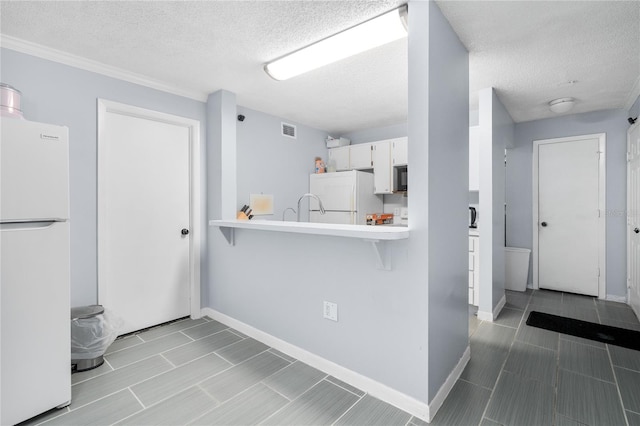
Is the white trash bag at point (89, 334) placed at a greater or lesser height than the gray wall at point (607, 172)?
lesser

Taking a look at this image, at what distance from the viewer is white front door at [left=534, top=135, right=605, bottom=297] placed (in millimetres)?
3910

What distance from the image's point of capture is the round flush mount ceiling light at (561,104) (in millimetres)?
3311

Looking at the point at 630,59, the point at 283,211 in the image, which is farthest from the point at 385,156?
the point at 630,59

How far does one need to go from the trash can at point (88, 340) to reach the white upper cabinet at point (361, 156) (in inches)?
138

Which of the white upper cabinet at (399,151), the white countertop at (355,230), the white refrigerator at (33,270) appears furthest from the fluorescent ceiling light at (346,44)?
the white upper cabinet at (399,151)

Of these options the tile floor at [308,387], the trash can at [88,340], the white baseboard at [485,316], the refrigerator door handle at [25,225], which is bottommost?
the tile floor at [308,387]

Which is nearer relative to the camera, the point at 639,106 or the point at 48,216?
the point at 48,216

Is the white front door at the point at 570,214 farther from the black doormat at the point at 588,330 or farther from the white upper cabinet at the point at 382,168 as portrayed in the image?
the white upper cabinet at the point at 382,168

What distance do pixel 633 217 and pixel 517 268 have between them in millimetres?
1332

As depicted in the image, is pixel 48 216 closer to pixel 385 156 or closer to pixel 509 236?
pixel 385 156

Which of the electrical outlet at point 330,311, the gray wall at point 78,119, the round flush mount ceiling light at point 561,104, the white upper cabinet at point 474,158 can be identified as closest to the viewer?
the electrical outlet at point 330,311

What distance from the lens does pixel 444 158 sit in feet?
6.32

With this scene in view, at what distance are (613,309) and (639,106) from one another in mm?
2231

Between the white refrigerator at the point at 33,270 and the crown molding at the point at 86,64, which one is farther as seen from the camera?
the crown molding at the point at 86,64
